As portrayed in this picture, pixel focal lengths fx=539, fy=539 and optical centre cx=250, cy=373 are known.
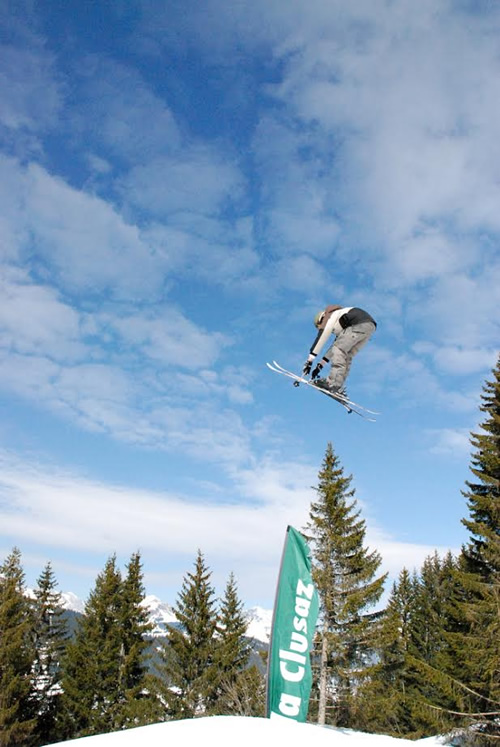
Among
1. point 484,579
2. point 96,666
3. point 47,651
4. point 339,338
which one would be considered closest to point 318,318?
point 339,338

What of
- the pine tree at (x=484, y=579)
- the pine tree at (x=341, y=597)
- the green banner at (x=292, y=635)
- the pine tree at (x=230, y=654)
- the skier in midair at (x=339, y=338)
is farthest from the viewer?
the pine tree at (x=230, y=654)

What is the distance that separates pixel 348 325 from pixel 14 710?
73.1 feet

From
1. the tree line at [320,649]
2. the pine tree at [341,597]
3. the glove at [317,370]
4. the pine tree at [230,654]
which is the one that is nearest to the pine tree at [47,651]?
the tree line at [320,649]

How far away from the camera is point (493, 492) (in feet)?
60.3

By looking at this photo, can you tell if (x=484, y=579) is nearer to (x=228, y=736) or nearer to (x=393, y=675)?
(x=228, y=736)

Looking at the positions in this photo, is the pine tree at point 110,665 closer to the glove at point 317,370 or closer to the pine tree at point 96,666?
the pine tree at point 96,666

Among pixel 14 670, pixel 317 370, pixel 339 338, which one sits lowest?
pixel 14 670

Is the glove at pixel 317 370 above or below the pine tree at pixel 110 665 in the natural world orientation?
above

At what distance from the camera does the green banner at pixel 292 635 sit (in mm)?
8594

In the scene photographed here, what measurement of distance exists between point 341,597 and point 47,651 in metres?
18.9

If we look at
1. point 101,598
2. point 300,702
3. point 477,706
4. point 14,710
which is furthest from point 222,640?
point 300,702

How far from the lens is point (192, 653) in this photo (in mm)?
26375

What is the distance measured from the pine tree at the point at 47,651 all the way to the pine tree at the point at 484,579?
765 inches

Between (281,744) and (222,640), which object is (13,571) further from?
(281,744)
